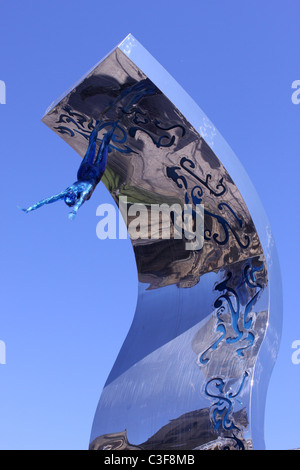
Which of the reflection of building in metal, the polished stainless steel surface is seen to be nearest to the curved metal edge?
the polished stainless steel surface

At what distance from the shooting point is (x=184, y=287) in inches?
308

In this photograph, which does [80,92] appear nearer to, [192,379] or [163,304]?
[163,304]

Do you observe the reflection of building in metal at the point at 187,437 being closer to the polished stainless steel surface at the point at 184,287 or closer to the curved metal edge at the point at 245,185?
the polished stainless steel surface at the point at 184,287

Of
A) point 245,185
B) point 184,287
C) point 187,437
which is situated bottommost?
point 187,437

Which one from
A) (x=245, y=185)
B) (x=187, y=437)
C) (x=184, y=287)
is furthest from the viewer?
(x=184, y=287)

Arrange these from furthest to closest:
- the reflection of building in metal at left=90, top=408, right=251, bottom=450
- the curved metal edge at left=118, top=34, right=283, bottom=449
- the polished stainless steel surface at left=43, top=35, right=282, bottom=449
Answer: the polished stainless steel surface at left=43, top=35, right=282, bottom=449, the curved metal edge at left=118, top=34, right=283, bottom=449, the reflection of building in metal at left=90, top=408, right=251, bottom=450

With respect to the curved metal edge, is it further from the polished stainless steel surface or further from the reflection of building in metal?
the reflection of building in metal

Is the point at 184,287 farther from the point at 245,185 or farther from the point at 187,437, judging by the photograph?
the point at 187,437

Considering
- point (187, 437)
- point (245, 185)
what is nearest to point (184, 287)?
point (245, 185)

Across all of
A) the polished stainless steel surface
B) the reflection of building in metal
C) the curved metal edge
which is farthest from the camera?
the polished stainless steel surface

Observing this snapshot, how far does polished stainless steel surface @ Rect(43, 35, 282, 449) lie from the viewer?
256 inches

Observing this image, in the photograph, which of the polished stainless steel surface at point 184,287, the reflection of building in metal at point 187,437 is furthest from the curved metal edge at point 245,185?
the reflection of building in metal at point 187,437
